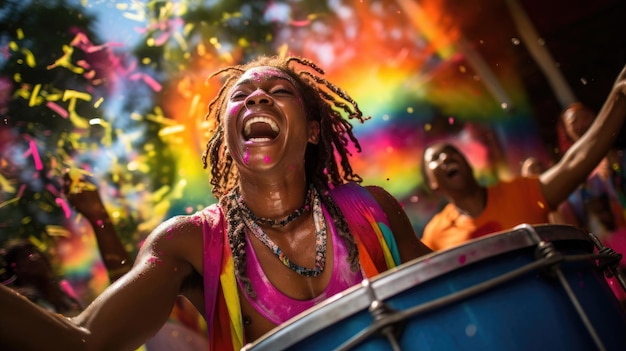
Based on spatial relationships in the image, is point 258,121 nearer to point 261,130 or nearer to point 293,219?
point 261,130

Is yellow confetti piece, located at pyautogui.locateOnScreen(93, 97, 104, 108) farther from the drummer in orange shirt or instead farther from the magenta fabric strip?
the magenta fabric strip

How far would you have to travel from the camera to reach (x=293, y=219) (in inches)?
87.6

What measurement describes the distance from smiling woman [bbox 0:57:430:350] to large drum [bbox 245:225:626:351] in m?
0.77

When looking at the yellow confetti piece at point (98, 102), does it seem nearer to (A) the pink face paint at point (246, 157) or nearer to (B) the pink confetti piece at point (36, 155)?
(B) the pink confetti piece at point (36, 155)

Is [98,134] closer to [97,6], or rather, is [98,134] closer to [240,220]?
[97,6]

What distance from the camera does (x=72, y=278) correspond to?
629 centimetres

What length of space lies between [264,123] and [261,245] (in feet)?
1.66

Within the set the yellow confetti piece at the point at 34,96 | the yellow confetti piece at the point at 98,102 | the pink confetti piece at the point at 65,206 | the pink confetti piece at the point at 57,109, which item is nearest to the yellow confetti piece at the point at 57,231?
the pink confetti piece at the point at 65,206

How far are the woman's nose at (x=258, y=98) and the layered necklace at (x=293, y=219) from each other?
1.28 feet

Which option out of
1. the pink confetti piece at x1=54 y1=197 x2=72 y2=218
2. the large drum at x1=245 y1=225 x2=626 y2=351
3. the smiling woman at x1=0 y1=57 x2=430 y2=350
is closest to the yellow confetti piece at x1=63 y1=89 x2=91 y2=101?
the pink confetti piece at x1=54 y1=197 x2=72 y2=218

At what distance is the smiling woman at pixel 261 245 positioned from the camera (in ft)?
6.04

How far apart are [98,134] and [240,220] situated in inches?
193

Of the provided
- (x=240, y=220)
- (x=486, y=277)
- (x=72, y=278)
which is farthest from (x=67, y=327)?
(x=72, y=278)

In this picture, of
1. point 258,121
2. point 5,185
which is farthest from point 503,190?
point 5,185
